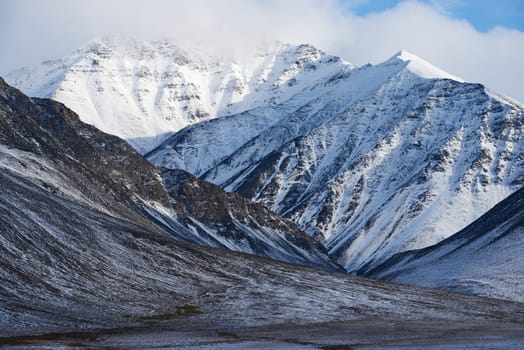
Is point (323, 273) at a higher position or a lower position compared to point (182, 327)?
higher

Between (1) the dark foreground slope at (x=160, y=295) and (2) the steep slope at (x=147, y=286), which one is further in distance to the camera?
(2) the steep slope at (x=147, y=286)

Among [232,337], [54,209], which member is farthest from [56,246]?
[232,337]

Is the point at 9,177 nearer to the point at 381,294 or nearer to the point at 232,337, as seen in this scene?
the point at 381,294

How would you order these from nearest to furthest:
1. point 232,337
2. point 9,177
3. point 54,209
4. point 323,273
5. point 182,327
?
point 232,337, point 182,327, point 54,209, point 9,177, point 323,273

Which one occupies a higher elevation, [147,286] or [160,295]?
[147,286]

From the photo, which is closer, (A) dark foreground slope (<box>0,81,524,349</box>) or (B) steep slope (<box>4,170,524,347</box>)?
(A) dark foreground slope (<box>0,81,524,349</box>)

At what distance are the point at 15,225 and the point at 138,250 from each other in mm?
24320

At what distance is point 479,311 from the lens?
140 meters

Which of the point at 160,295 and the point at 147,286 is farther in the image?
the point at 147,286

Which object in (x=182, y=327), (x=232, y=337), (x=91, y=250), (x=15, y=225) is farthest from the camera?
(x=91, y=250)

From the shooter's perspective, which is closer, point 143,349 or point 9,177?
point 143,349

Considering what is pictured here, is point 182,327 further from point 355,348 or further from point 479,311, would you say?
point 479,311

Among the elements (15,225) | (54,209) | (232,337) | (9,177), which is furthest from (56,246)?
(232,337)

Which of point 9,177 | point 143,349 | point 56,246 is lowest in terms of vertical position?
point 143,349
